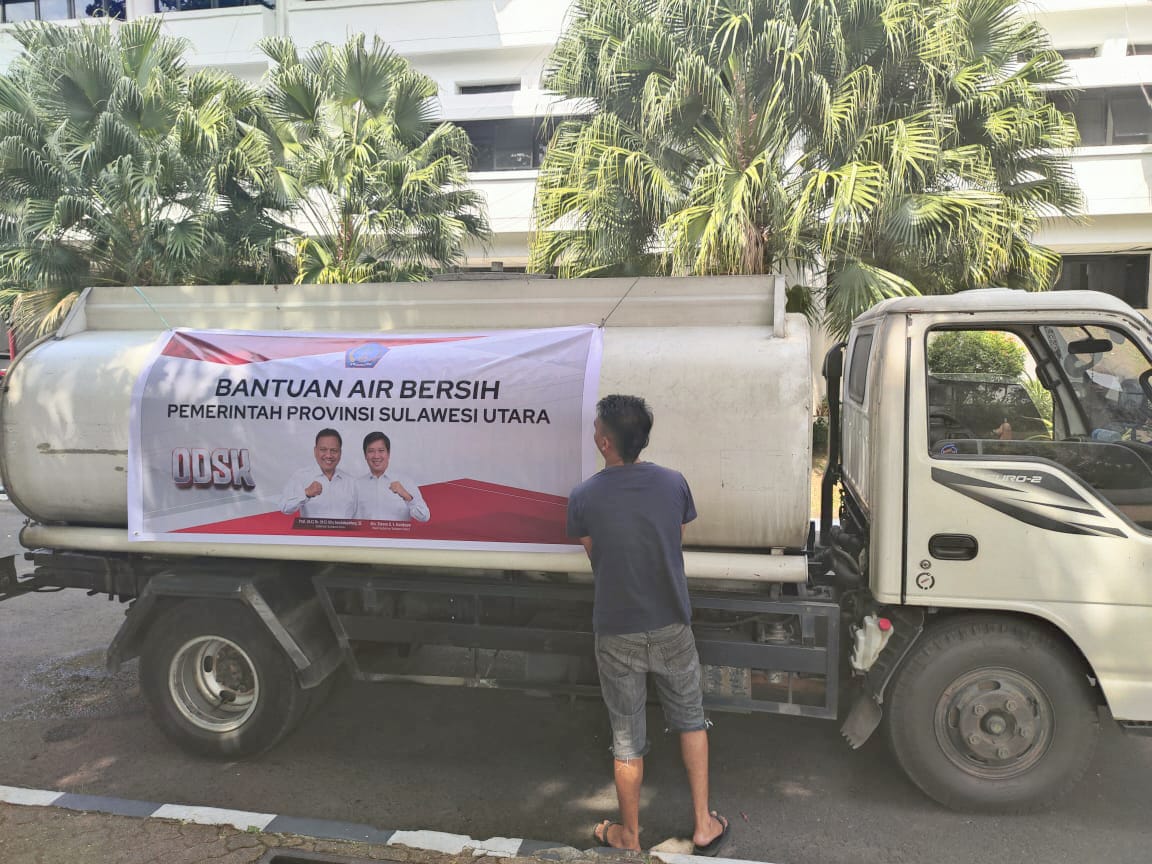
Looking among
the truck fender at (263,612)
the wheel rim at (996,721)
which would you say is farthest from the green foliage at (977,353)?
the truck fender at (263,612)

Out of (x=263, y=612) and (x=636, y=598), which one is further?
(x=263, y=612)

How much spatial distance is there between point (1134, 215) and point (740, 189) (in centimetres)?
1271

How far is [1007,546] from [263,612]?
339 cm

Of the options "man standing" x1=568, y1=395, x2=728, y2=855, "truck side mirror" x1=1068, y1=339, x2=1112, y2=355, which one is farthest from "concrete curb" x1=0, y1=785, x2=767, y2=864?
"truck side mirror" x1=1068, y1=339, x2=1112, y2=355

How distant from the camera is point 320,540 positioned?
4082mm

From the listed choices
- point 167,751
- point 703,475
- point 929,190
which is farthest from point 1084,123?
point 167,751

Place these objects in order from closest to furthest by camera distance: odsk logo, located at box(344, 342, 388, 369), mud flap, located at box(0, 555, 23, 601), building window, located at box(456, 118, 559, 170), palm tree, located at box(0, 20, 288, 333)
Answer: odsk logo, located at box(344, 342, 388, 369) < mud flap, located at box(0, 555, 23, 601) < palm tree, located at box(0, 20, 288, 333) < building window, located at box(456, 118, 559, 170)

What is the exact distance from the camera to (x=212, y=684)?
445 centimetres

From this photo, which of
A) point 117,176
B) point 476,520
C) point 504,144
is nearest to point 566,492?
point 476,520

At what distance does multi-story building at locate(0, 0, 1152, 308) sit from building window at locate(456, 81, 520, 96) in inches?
0.9

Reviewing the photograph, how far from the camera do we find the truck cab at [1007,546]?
3.49 metres

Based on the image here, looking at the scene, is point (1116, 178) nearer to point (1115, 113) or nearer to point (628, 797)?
point (1115, 113)

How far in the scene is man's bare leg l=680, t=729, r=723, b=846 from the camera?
135 inches

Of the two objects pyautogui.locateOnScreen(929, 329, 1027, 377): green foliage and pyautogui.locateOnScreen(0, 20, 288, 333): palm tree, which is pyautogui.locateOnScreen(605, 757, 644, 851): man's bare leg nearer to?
pyautogui.locateOnScreen(929, 329, 1027, 377): green foliage
